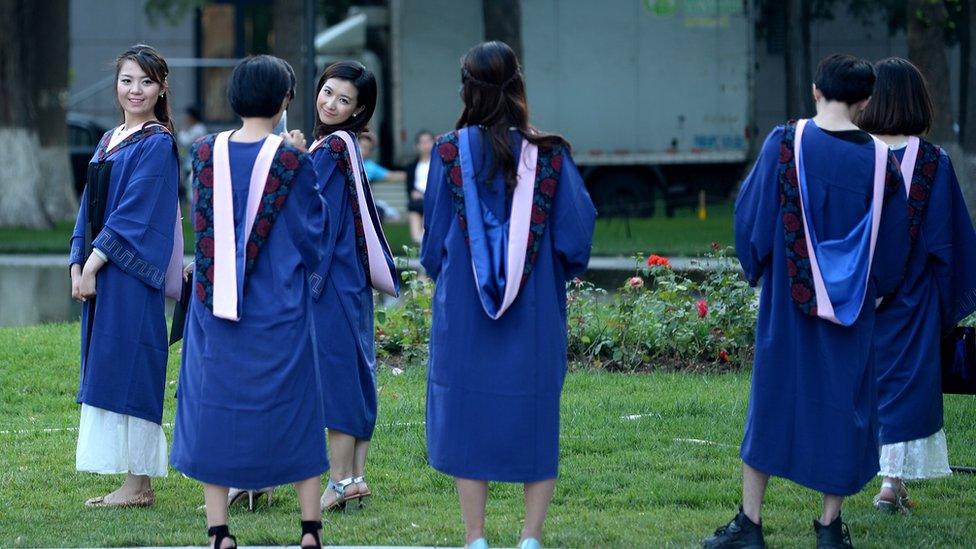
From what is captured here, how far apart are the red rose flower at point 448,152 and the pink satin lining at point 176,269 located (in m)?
1.62

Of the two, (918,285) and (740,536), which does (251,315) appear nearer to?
(740,536)

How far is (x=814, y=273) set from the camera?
204 inches

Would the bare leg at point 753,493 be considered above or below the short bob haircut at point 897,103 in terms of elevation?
below

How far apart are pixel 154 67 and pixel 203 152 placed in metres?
1.27

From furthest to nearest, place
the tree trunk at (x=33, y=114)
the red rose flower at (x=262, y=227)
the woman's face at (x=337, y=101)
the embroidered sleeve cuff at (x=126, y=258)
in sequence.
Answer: the tree trunk at (x=33, y=114) → the woman's face at (x=337, y=101) → the embroidered sleeve cuff at (x=126, y=258) → the red rose flower at (x=262, y=227)

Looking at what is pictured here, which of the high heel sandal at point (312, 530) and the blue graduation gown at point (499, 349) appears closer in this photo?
the blue graduation gown at point (499, 349)

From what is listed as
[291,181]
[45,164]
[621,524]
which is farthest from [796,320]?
[45,164]

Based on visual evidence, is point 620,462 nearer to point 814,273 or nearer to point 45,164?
point 814,273

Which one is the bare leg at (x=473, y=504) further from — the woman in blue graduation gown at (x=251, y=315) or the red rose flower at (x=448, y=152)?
the red rose flower at (x=448, y=152)

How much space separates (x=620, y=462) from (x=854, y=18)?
26580 mm

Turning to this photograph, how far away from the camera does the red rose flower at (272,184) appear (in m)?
5.00

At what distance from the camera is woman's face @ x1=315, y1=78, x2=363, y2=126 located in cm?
610

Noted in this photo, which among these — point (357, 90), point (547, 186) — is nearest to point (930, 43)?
point (357, 90)

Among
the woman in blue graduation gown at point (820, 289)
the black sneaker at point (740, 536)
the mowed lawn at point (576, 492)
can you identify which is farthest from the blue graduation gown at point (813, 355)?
the mowed lawn at point (576, 492)
